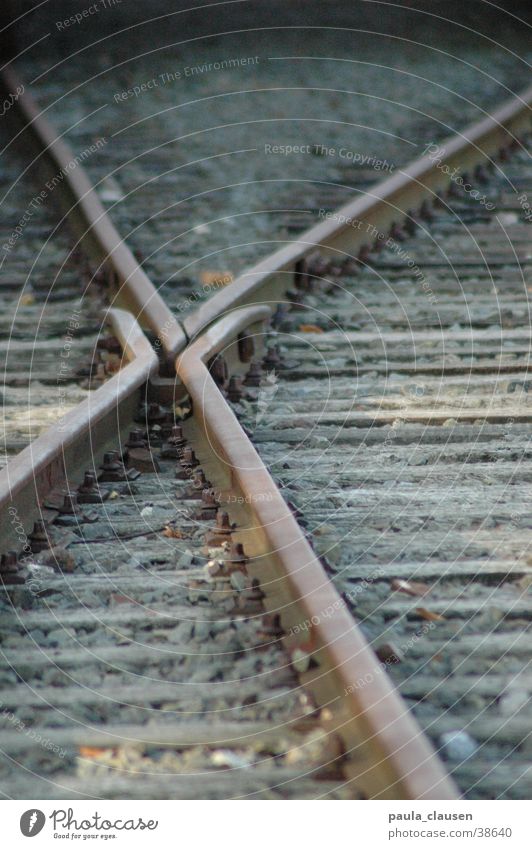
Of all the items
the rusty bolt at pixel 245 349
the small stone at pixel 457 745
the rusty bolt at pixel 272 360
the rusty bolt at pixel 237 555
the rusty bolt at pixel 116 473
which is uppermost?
the rusty bolt at pixel 245 349

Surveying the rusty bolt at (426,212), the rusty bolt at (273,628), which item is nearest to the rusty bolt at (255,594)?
the rusty bolt at (273,628)

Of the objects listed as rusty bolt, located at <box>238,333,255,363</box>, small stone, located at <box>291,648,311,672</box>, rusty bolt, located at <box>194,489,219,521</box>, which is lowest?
small stone, located at <box>291,648,311,672</box>

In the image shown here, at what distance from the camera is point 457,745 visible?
2.26 meters

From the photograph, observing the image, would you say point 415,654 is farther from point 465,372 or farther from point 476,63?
point 476,63

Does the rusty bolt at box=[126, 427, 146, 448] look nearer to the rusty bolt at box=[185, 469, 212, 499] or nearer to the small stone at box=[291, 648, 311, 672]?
the rusty bolt at box=[185, 469, 212, 499]

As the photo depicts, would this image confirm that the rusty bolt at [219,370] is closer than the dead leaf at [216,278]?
Yes

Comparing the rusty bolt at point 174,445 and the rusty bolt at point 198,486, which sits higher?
the rusty bolt at point 174,445

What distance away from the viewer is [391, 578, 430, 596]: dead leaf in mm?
2736

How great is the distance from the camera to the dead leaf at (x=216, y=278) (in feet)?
16.8

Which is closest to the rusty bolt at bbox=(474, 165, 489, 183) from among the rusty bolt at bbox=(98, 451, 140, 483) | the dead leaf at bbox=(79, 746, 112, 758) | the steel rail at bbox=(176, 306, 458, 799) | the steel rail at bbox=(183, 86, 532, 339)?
the steel rail at bbox=(183, 86, 532, 339)

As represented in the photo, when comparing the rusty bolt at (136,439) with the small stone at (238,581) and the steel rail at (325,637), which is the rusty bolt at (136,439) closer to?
the steel rail at (325,637)

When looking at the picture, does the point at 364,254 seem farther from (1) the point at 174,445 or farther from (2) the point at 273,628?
(2) the point at 273,628

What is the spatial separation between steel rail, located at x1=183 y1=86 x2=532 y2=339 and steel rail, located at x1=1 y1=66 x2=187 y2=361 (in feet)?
0.43

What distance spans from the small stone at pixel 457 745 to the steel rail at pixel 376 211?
2.16 metres
